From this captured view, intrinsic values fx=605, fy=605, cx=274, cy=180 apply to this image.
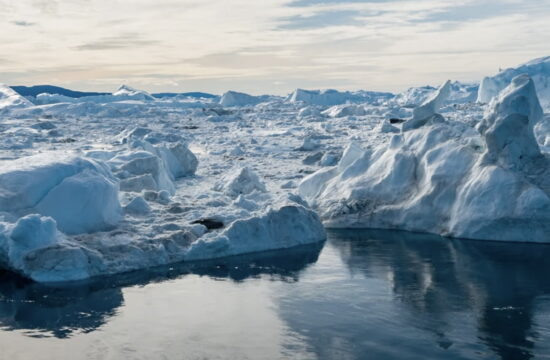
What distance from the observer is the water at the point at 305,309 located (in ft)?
30.8

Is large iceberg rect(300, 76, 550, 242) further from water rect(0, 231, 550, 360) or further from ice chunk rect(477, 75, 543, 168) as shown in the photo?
water rect(0, 231, 550, 360)

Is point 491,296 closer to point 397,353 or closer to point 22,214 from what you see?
point 397,353

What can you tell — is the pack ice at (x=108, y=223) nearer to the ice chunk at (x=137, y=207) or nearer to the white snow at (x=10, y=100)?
A: the ice chunk at (x=137, y=207)


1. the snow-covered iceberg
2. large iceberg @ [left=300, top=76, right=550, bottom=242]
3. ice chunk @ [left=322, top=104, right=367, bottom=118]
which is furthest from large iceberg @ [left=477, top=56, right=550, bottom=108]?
the snow-covered iceberg

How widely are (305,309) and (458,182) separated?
7732mm

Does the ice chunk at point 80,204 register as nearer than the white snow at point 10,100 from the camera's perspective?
Yes

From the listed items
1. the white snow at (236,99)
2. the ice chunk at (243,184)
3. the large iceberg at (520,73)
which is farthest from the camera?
the white snow at (236,99)

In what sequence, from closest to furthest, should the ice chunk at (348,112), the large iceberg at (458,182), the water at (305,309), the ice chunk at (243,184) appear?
the water at (305,309) → the large iceberg at (458,182) → the ice chunk at (243,184) → the ice chunk at (348,112)

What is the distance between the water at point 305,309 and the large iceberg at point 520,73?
58506 millimetres

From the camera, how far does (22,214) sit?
14.9 meters

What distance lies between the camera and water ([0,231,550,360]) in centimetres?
939

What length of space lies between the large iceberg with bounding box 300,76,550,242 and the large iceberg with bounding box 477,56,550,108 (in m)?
53.1

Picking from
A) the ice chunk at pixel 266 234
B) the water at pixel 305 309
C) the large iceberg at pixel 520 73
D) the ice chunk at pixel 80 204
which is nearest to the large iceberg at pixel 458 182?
the water at pixel 305 309

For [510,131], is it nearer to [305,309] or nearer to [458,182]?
[458,182]
